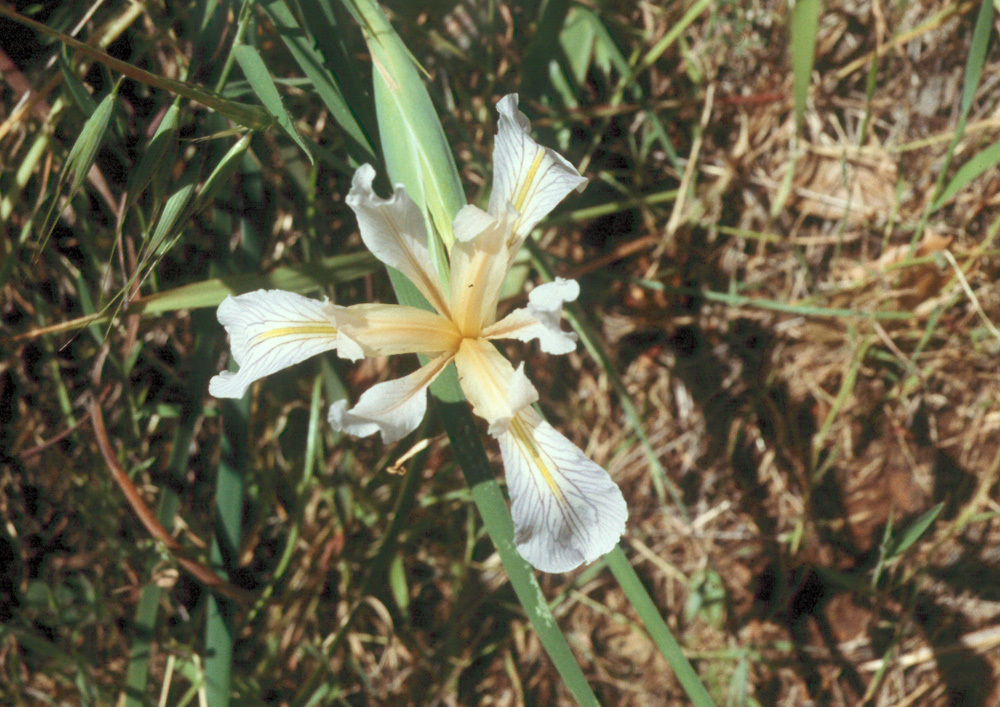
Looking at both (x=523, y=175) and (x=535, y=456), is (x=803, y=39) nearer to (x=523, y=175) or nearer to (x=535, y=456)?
(x=523, y=175)

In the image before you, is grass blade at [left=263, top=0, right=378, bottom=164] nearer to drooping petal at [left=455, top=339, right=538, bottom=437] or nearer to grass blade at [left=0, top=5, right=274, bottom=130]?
grass blade at [left=0, top=5, right=274, bottom=130]

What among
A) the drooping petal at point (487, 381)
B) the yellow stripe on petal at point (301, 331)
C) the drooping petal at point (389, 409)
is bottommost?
the drooping petal at point (487, 381)

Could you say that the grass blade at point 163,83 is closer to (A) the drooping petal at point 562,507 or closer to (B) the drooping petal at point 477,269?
(B) the drooping petal at point 477,269

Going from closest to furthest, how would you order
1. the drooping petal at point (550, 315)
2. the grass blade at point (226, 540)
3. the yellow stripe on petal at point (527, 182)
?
1. the drooping petal at point (550, 315)
2. the yellow stripe on petal at point (527, 182)
3. the grass blade at point (226, 540)

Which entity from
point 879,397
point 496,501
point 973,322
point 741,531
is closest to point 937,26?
point 973,322

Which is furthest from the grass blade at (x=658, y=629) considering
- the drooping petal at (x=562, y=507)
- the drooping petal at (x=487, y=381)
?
the drooping petal at (x=487, y=381)

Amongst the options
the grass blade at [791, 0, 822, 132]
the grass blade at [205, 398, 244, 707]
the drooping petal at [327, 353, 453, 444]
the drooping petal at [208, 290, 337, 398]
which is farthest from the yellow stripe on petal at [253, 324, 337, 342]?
the grass blade at [791, 0, 822, 132]

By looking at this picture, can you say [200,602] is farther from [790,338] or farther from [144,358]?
[790,338]
